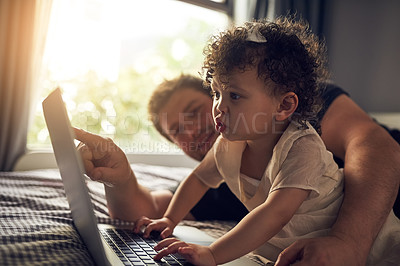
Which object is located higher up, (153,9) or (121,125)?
(153,9)

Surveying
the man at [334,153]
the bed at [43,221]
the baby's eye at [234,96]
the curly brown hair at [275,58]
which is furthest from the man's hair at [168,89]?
the baby's eye at [234,96]

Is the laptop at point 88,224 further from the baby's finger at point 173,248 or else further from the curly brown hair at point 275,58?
the curly brown hair at point 275,58

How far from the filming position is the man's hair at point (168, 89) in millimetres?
1854

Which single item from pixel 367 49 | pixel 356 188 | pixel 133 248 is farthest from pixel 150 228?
pixel 367 49

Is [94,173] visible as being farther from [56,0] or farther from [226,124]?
[56,0]

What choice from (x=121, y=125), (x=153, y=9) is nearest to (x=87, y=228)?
(x=121, y=125)

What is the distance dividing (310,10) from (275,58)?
237 cm

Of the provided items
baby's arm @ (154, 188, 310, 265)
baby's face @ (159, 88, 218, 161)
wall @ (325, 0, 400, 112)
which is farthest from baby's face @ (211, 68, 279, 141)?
wall @ (325, 0, 400, 112)

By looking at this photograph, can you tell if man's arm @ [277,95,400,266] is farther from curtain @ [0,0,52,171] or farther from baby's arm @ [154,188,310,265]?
curtain @ [0,0,52,171]

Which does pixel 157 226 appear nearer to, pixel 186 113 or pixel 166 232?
pixel 166 232

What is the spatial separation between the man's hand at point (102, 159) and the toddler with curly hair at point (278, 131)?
0.19 metres

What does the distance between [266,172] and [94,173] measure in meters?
0.44

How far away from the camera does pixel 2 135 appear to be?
7.66 feet

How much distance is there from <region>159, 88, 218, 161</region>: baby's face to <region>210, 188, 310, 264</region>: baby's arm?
81 cm
